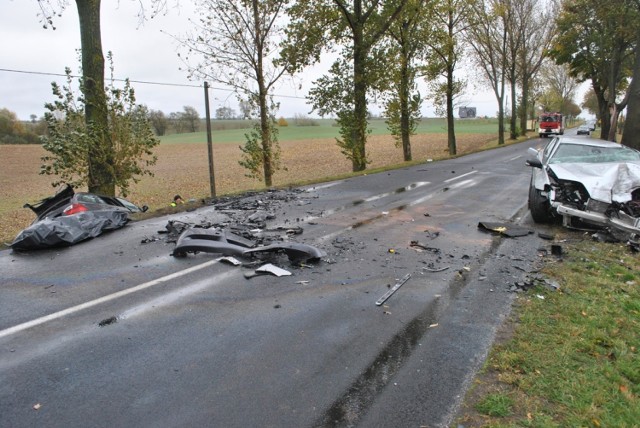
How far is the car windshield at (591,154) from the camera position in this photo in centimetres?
880

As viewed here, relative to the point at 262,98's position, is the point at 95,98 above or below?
below

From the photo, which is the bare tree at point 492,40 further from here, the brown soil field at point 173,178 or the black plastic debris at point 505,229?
the black plastic debris at point 505,229

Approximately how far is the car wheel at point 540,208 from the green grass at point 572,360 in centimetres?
294

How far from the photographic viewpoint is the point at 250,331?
409 cm

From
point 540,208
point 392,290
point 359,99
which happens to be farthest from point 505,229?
point 359,99

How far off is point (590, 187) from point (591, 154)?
2.09m

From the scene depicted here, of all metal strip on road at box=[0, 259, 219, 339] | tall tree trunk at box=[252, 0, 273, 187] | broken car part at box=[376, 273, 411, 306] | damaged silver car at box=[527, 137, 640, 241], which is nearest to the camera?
metal strip on road at box=[0, 259, 219, 339]

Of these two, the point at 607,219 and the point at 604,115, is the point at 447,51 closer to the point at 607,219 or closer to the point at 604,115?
the point at 604,115

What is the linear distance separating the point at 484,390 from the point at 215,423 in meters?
1.91

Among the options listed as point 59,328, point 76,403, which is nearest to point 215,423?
point 76,403

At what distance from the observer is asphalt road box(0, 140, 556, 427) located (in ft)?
9.74

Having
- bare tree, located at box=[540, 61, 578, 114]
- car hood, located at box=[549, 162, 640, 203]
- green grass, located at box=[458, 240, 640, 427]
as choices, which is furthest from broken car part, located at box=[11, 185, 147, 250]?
bare tree, located at box=[540, 61, 578, 114]

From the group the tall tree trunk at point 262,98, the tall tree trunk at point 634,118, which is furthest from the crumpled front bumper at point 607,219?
the tall tree trunk at point 262,98

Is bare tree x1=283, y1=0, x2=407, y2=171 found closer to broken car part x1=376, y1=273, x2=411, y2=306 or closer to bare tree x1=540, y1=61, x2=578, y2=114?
broken car part x1=376, y1=273, x2=411, y2=306
